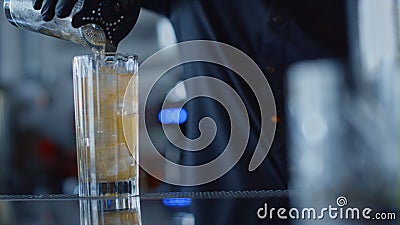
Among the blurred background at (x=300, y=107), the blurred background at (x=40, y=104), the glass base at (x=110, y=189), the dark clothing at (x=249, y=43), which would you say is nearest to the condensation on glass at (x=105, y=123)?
the glass base at (x=110, y=189)

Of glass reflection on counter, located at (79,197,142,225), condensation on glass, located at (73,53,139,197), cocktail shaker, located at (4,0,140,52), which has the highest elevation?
cocktail shaker, located at (4,0,140,52)

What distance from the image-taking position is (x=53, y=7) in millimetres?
853

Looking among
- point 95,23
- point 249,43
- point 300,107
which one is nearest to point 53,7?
point 95,23

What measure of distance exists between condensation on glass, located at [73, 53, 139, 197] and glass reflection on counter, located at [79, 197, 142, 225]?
0.03m

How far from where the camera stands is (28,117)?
10.4 ft

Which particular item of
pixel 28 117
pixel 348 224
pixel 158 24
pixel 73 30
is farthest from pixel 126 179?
Result: pixel 28 117

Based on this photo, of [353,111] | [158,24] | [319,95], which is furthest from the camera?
[158,24]

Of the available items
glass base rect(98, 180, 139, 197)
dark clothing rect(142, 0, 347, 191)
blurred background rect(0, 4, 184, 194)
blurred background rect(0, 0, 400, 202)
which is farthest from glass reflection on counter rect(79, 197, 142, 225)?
blurred background rect(0, 4, 184, 194)

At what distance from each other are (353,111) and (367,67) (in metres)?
0.18

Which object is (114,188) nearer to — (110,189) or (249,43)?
(110,189)

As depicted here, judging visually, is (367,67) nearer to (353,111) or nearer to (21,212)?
(353,111)

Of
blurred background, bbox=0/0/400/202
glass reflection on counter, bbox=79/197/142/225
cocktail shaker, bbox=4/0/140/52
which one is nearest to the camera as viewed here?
glass reflection on counter, bbox=79/197/142/225

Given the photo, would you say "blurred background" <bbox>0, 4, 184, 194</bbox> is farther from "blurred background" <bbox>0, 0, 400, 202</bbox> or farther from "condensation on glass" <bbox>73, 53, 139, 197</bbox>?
"condensation on glass" <bbox>73, 53, 139, 197</bbox>

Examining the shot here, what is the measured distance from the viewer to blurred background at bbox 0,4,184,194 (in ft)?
9.65
